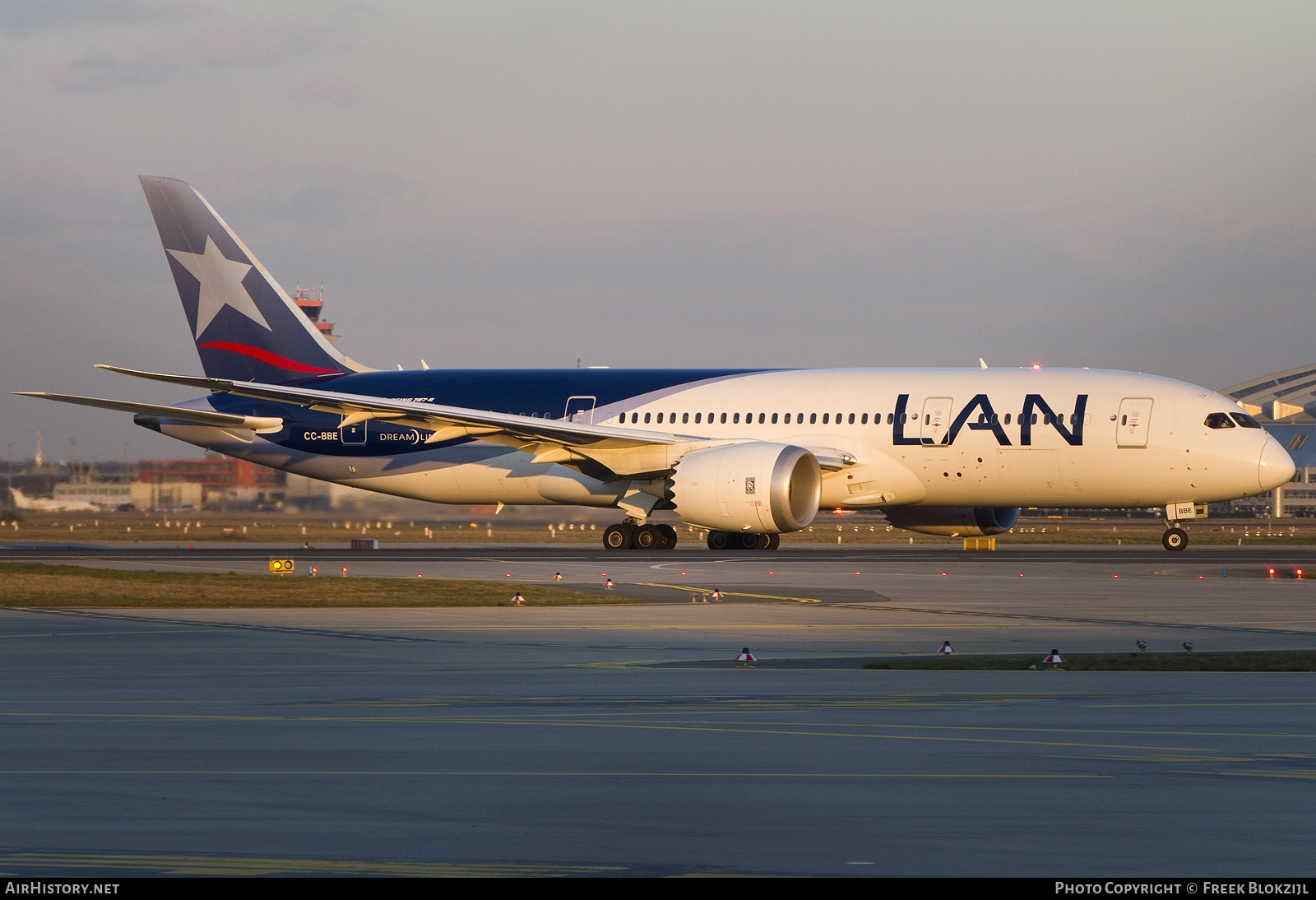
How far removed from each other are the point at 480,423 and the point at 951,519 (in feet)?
41.4

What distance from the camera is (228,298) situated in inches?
1842

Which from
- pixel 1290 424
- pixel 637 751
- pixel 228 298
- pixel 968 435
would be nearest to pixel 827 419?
pixel 968 435

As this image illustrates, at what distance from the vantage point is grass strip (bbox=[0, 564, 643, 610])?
23703 millimetres

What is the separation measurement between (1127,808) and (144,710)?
7.20 meters

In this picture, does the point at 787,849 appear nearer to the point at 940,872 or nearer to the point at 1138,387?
the point at 940,872

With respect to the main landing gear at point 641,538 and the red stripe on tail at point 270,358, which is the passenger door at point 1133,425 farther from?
the red stripe on tail at point 270,358

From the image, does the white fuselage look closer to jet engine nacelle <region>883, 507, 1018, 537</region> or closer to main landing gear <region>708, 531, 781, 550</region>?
jet engine nacelle <region>883, 507, 1018, 537</region>

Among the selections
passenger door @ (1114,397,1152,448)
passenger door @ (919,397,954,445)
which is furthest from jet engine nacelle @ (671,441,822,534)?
passenger door @ (1114,397,1152,448)

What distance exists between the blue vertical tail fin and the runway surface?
89.0 ft

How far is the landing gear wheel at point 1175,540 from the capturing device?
39781 millimetres

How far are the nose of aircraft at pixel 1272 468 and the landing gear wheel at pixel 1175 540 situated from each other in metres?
2.46

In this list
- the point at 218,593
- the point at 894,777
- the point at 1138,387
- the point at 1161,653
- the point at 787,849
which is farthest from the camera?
the point at 1138,387
